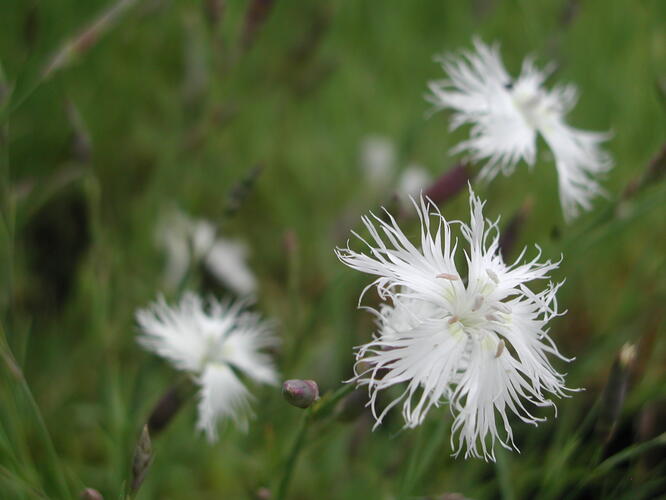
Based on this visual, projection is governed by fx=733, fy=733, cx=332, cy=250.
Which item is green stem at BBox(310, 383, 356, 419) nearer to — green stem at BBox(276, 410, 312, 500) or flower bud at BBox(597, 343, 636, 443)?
green stem at BBox(276, 410, 312, 500)

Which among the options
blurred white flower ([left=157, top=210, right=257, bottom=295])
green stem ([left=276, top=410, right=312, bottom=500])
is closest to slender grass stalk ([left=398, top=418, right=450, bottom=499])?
green stem ([left=276, top=410, right=312, bottom=500])

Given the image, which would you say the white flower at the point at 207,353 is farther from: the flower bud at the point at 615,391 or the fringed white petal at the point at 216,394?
the flower bud at the point at 615,391

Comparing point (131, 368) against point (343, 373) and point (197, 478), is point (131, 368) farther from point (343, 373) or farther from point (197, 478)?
point (343, 373)

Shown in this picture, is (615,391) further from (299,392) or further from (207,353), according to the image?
(207,353)

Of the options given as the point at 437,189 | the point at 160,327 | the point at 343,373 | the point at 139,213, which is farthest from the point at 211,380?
the point at 139,213

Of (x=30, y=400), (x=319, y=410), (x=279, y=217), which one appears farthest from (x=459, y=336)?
(x=279, y=217)
